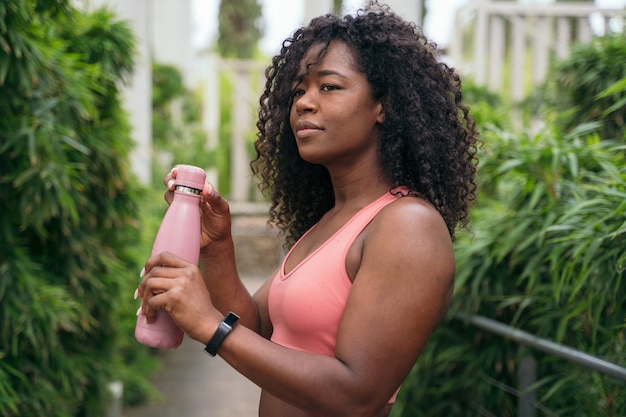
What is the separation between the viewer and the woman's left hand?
1.32 meters

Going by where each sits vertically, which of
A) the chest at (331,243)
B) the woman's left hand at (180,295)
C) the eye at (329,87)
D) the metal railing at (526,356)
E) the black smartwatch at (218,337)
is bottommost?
the metal railing at (526,356)

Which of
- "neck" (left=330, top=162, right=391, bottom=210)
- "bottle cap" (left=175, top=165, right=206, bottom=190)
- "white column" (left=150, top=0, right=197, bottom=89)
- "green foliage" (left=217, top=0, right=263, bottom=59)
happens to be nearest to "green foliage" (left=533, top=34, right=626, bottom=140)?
"neck" (left=330, top=162, right=391, bottom=210)

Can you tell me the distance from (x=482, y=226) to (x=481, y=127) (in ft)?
2.30

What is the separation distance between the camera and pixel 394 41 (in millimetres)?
1549

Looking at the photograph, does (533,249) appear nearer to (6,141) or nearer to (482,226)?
(482,226)

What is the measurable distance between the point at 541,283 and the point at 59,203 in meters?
1.83

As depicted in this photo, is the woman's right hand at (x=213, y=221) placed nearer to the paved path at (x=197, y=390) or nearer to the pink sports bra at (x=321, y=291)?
the pink sports bra at (x=321, y=291)

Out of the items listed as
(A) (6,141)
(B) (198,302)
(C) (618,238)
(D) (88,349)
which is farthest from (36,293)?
(C) (618,238)

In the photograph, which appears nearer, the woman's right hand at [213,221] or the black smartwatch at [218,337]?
the black smartwatch at [218,337]

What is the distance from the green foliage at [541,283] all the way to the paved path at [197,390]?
2427 millimetres

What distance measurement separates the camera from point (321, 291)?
1.43 m

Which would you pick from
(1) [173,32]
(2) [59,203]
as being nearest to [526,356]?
(2) [59,203]

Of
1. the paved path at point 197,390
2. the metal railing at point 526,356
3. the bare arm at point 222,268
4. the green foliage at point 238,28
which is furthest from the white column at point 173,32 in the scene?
the green foliage at point 238,28

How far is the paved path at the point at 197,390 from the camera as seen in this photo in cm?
527
